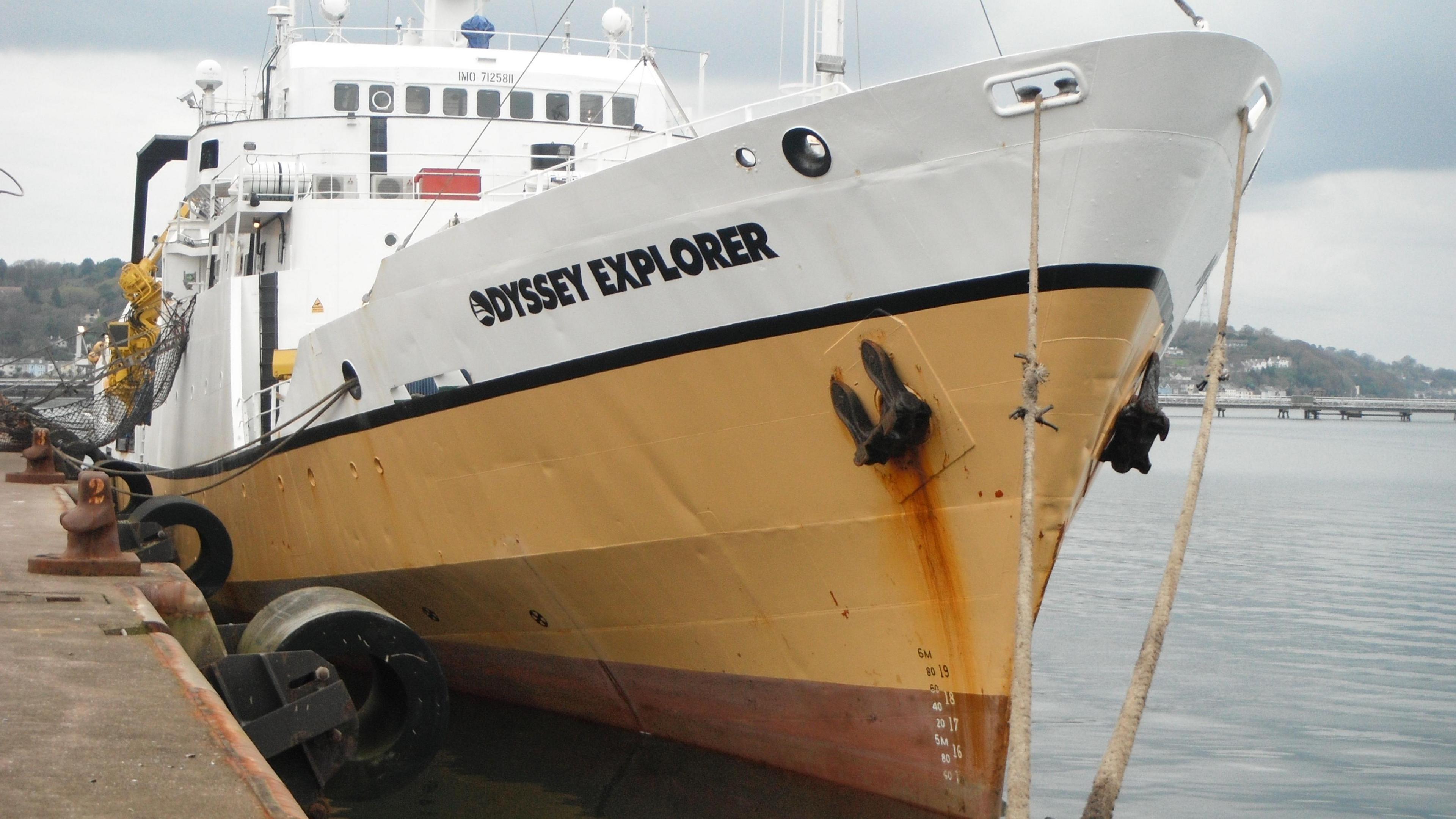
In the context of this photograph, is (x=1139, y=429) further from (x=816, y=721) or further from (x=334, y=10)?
(x=334, y=10)

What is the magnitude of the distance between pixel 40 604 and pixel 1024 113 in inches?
196

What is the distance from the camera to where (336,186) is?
12.4m

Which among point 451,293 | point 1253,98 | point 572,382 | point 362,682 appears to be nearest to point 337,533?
point 362,682

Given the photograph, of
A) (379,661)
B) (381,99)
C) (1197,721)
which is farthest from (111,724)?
(381,99)

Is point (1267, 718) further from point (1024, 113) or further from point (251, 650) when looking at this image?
point (251, 650)

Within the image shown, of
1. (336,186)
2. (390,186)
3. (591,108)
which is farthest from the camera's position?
(591,108)

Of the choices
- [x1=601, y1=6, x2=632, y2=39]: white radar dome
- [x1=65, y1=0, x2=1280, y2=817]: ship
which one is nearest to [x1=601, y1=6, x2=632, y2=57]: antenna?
[x1=601, y1=6, x2=632, y2=39]: white radar dome

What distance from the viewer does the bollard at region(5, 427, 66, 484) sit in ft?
41.8

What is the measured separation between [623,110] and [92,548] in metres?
7.90

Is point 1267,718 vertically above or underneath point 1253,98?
underneath

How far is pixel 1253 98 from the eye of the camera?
19.8 ft

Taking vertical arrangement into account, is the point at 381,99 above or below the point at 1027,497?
above

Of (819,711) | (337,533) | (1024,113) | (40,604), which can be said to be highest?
(1024,113)

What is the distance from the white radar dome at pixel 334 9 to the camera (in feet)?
51.1
